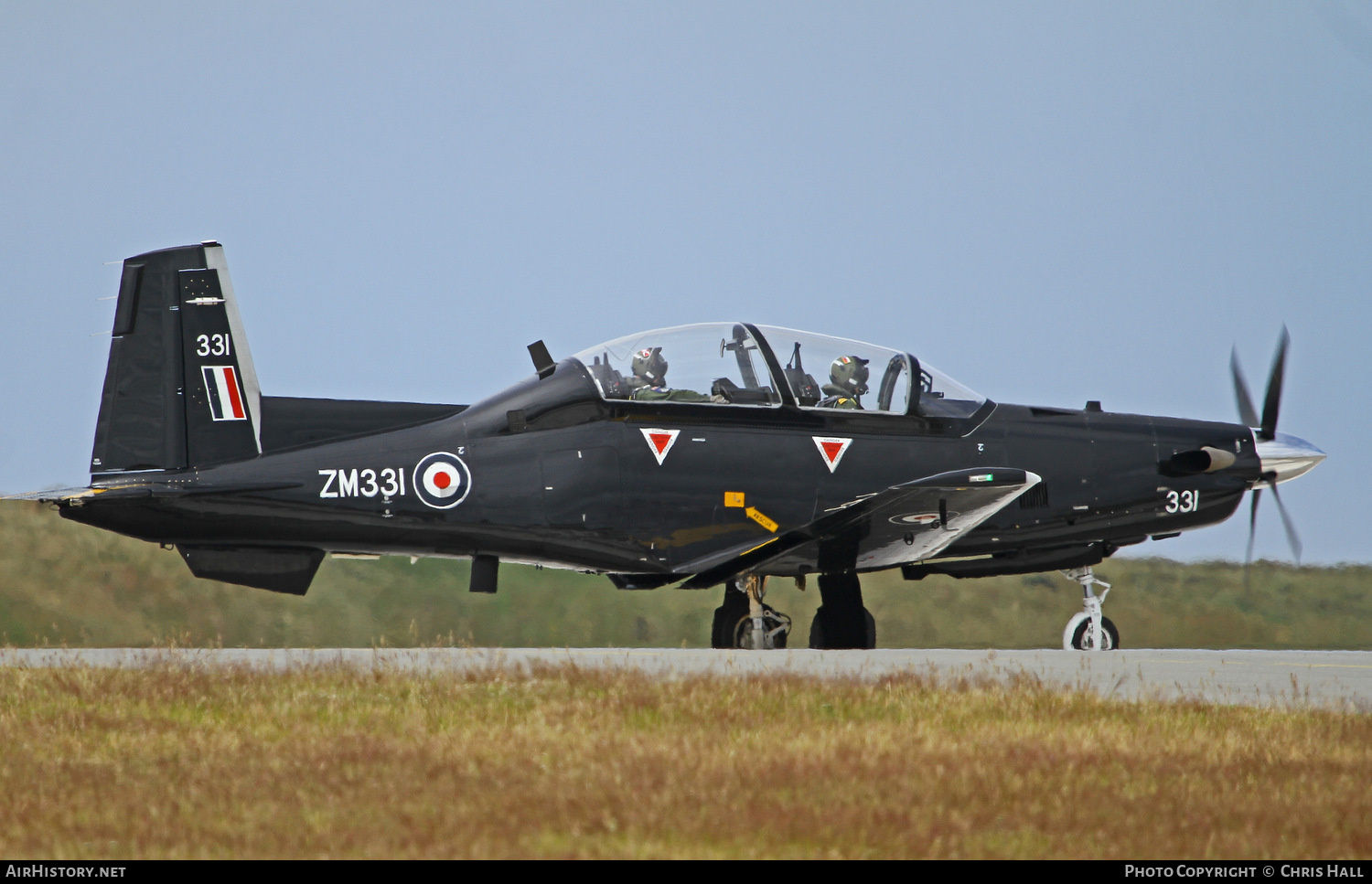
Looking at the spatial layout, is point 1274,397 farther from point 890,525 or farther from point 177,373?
point 177,373

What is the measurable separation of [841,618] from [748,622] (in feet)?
3.13

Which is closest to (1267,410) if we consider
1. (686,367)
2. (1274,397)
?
(1274,397)

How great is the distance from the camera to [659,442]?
11.5 m

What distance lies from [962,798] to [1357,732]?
11.3 feet

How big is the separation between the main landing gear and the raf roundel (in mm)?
2946

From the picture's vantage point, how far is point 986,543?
1288 cm

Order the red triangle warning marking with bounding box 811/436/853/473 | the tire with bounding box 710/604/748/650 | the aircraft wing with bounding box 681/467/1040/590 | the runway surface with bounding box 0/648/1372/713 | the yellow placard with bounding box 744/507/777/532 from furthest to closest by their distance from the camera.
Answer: the tire with bounding box 710/604/748/650, the red triangle warning marking with bounding box 811/436/853/473, the yellow placard with bounding box 744/507/777/532, the aircraft wing with bounding box 681/467/1040/590, the runway surface with bounding box 0/648/1372/713

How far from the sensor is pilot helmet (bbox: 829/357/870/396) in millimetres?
12156

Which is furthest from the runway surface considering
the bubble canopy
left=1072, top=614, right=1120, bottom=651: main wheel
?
the bubble canopy

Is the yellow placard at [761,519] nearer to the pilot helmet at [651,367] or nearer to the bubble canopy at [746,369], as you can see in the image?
the bubble canopy at [746,369]

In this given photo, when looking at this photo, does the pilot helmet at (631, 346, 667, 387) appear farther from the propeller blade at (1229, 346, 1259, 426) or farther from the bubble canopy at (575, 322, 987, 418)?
the propeller blade at (1229, 346, 1259, 426)

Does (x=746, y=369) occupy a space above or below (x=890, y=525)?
above

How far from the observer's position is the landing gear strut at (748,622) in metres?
12.5
